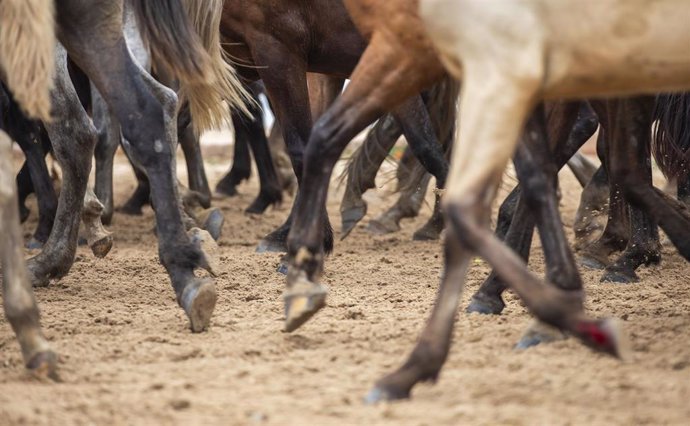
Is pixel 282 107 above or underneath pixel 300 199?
above

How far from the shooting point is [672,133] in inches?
234

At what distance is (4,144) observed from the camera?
12.1 feet

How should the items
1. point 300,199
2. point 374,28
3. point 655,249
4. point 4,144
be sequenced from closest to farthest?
point 4,144, point 374,28, point 300,199, point 655,249

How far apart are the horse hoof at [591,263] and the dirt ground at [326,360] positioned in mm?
252

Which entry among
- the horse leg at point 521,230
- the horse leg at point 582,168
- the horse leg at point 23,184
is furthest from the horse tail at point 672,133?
the horse leg at point 23,184

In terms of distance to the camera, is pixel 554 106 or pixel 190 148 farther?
pixel 190 148

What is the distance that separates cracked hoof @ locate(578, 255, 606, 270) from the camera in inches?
243

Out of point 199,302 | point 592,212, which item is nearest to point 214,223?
point 592,212

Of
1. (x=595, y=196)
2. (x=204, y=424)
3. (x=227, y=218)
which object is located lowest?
(x=204, y=424)

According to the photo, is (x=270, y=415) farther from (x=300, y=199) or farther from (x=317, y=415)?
(x=300, y=199)

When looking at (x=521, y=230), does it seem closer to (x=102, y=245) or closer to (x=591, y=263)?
(x=591, y=263)

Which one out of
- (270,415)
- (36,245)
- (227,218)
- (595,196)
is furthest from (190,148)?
(270,415)

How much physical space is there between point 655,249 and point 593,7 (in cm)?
295

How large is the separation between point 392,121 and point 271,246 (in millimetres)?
1353
